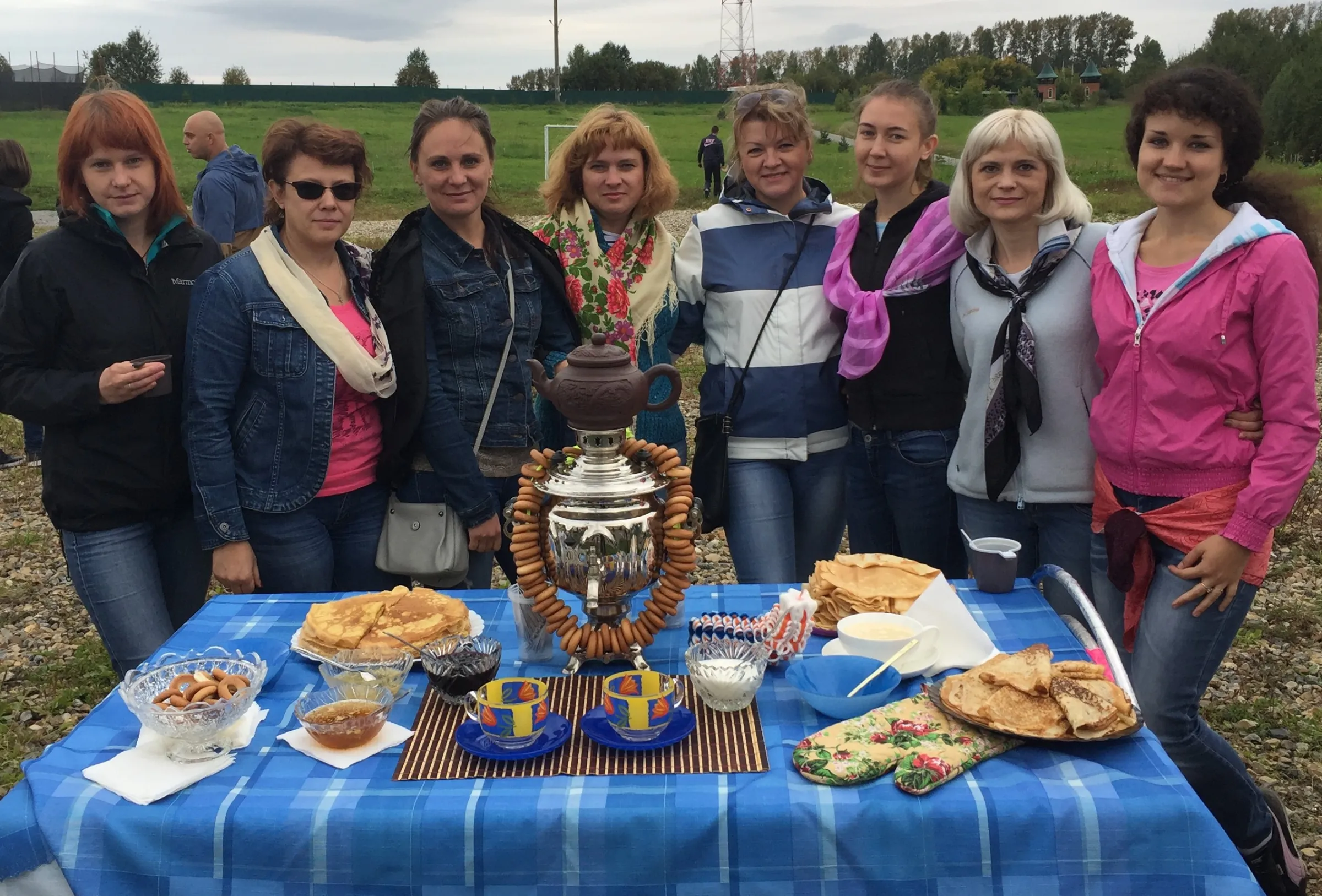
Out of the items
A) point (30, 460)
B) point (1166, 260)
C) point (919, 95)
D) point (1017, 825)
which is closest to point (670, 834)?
point (1017, 825)

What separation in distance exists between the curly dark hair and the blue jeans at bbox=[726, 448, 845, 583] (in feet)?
4.55

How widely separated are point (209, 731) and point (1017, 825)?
149 cm

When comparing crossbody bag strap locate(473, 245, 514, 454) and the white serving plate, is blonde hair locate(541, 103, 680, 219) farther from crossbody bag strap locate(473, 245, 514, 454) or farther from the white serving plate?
the white serving plate

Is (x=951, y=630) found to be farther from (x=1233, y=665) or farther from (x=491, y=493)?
(x=1233, y=665)

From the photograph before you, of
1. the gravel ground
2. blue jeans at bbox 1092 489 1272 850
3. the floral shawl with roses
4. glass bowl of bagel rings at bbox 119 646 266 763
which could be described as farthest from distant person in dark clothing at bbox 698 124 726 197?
glass bowl of bagel rings at bbox 119 646 266 763

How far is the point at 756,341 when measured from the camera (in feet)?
11.4

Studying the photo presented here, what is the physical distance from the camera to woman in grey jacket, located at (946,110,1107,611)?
297cm

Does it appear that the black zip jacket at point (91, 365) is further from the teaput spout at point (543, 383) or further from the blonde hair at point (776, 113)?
the blonde hair at point (776, 113)

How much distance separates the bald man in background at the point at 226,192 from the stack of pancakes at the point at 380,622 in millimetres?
6903

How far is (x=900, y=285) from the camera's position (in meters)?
3.29

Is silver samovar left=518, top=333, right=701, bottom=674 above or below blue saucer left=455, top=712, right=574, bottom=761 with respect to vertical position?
above

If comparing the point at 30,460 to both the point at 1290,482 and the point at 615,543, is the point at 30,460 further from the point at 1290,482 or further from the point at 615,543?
the point at 1290,482

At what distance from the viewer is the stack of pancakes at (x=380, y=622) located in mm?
2355

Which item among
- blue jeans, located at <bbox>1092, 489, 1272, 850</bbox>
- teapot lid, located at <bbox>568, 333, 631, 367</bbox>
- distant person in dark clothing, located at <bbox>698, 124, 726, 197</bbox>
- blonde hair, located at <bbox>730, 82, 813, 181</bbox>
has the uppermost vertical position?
distant person in dark clothing, located at <bbox>698, 124, 726, 197</bbox>
